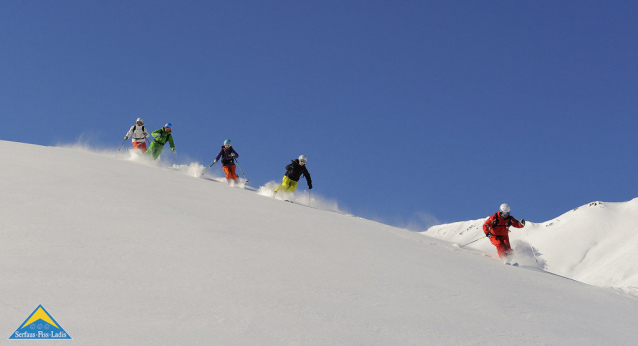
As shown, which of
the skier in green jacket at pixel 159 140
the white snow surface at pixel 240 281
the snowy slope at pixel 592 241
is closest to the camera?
the white snow surface at pixel 240 281

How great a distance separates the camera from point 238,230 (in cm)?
898

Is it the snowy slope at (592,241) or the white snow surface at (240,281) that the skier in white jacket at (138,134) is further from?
the snowy slope at (592,241)

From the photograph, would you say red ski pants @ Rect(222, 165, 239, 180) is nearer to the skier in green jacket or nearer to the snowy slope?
the skier in green jacket

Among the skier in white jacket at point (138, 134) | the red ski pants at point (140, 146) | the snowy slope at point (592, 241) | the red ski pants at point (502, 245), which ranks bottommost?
the red ski pants at point (502, 245)

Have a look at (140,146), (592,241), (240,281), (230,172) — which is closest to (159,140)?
(140,146)

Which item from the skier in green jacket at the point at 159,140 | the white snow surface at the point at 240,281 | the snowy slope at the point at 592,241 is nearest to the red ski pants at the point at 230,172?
the skier in green jacket at the point at 159,140

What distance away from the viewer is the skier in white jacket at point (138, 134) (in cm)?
1934

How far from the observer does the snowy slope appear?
11425 cm

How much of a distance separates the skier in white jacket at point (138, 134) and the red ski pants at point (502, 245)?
13.0 m

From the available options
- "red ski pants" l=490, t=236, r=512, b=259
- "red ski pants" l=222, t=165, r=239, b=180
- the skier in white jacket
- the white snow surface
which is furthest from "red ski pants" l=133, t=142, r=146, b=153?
"red ski pants" l=490, t=236, r=512, b=259

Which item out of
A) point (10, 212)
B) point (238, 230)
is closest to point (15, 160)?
point (10, 212)

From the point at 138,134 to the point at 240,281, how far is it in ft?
48.1

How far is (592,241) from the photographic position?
140 meters

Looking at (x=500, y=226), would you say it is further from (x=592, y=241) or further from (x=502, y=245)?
(x=592, y=241)
